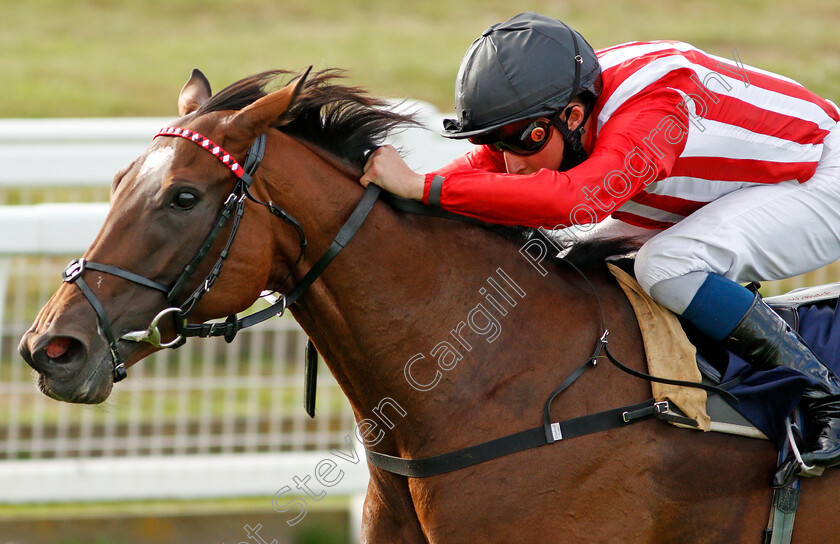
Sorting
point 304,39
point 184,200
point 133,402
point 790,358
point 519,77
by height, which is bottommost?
point 304,39

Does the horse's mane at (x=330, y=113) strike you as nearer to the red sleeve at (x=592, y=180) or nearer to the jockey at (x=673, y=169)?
the jockey at (x=673, y=169)

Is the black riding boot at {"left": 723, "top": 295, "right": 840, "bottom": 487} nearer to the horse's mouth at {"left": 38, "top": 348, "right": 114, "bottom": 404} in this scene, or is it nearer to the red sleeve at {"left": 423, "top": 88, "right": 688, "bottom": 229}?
the red sleeve at {"left": 423, "top": 88, "right": 688, "bottom": 229}

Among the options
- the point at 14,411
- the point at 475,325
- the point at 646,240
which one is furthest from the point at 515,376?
the point at 14,411

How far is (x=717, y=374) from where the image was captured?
2.70m

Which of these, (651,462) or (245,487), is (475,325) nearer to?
(651,462)

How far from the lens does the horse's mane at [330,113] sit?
2576mm

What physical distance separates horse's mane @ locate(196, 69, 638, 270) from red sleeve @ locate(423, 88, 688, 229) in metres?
0.22

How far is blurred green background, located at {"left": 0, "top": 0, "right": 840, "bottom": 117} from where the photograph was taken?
11.9 metres

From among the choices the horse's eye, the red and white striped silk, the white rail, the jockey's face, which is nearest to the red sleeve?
the red and white striped silk

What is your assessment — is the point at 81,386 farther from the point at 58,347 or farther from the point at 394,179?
the point at 394,179

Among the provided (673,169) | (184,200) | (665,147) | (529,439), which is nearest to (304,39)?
(673,169)

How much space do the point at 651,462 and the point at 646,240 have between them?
761 mm

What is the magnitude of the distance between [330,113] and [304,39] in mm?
12373

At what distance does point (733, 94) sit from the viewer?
278 cm
